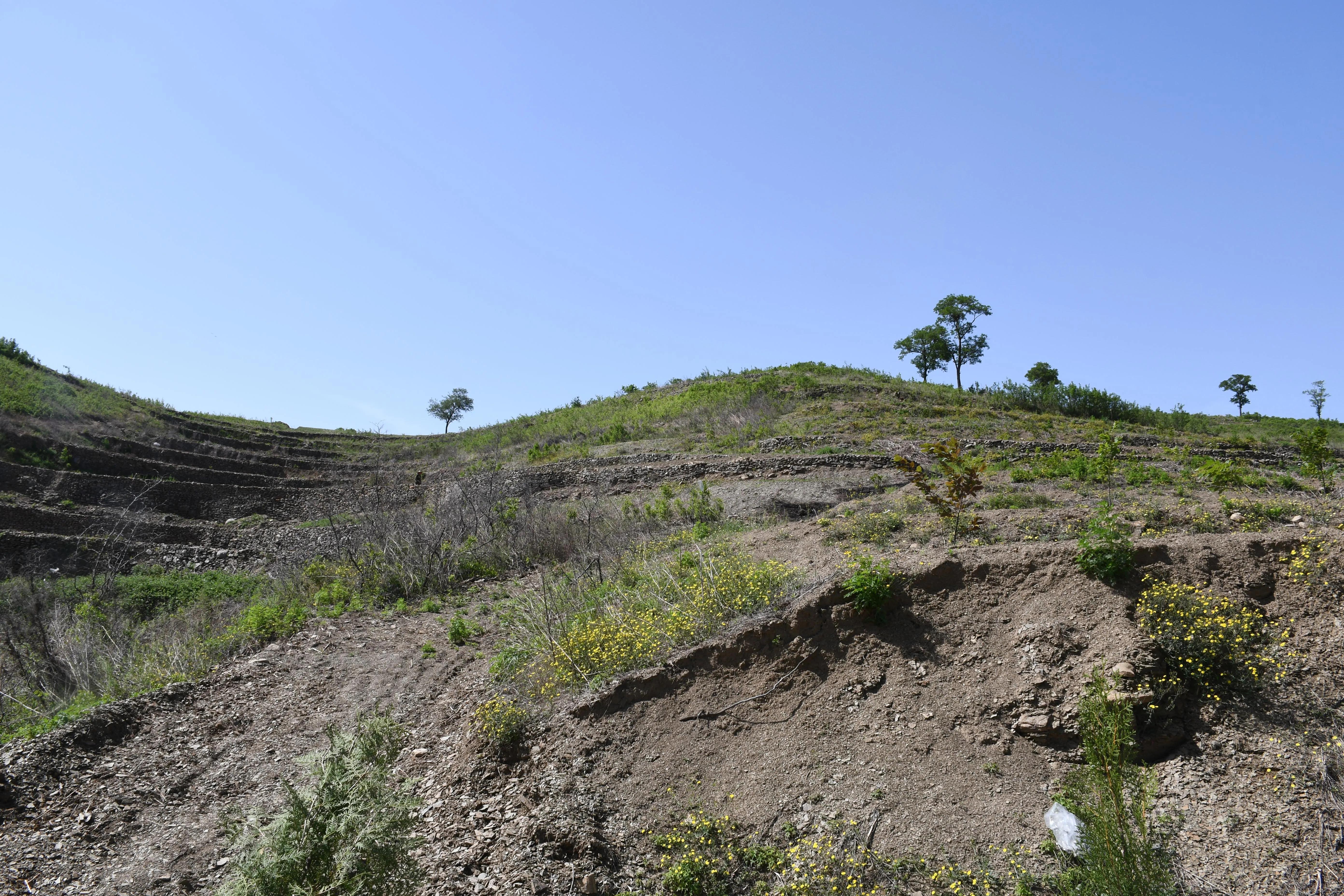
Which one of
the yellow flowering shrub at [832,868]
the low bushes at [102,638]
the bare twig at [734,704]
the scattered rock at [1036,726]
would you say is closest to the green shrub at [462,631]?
the low bushes at [102,638]

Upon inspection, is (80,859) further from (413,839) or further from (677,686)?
(677,686)

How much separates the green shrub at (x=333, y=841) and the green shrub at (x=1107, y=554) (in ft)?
14.5

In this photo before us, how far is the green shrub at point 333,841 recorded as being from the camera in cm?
301

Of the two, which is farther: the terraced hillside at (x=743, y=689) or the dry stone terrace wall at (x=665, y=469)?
the dry stone terrace wall at (x=665, y=469)

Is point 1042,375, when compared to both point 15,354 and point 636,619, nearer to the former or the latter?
point 636,619

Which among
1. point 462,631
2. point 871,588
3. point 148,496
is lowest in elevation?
point 462,631

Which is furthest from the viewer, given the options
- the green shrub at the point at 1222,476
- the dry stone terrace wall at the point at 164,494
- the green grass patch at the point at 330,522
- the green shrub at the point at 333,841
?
the dry stone terrace wall at the point at 164,494

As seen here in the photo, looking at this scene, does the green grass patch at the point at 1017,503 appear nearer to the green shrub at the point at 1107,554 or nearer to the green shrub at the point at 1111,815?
the green shrub at the point at 1107,554

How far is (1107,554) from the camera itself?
4734mm

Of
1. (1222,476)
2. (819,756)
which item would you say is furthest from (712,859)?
(1222,476)

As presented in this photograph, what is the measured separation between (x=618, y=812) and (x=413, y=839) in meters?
1.34

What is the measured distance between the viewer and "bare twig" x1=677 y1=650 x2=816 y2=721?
4930 millimetres

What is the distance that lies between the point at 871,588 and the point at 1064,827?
1923 mm

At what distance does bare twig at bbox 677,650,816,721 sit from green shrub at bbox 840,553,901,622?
0.69 m
